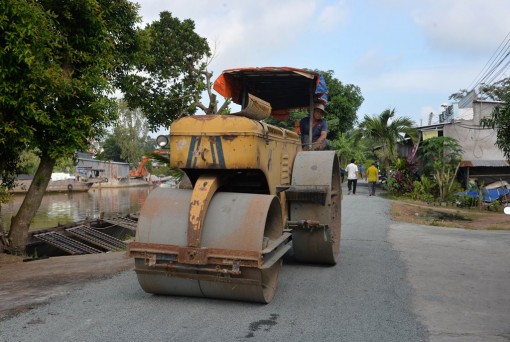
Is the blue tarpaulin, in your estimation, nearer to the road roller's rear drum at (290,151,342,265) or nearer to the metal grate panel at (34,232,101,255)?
the metal grate panel at (34,232,101,255)

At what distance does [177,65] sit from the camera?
16656 mm

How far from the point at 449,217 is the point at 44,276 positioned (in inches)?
478

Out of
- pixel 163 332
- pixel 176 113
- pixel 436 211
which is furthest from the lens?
pixel 436 211

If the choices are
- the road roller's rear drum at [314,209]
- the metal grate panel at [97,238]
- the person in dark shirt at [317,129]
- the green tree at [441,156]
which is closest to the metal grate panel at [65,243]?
the metal grate panel at [97,238]

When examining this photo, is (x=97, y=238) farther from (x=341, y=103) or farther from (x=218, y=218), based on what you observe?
(x=341, y=103)

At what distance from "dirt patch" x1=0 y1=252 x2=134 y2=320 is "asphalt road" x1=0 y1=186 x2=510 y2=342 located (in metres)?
0.28

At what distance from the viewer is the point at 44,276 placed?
6926mm

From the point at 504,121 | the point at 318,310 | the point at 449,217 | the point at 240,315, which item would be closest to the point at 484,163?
the point at 449,217

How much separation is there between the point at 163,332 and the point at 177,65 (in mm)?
13495

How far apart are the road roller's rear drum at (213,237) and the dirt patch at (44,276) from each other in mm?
1332

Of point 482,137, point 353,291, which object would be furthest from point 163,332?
point 482,137

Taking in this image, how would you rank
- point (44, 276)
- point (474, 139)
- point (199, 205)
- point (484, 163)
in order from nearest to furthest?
point (199, 205) < point (44, 276) < point (484, 163) < point (474, 139)

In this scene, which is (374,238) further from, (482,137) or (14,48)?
(482,137)

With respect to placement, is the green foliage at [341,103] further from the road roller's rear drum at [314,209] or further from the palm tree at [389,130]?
the road roller's rear drum at [314,209]
